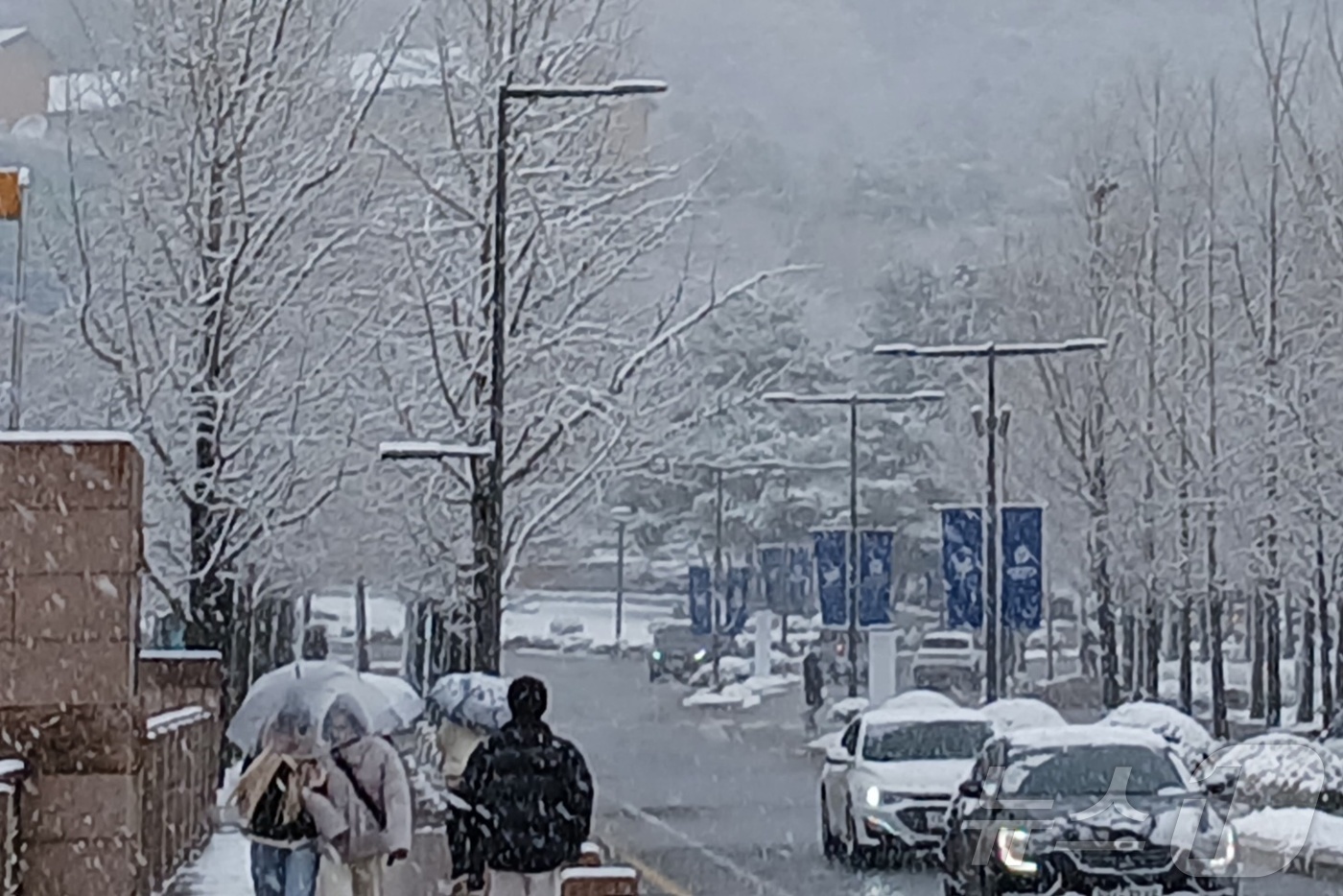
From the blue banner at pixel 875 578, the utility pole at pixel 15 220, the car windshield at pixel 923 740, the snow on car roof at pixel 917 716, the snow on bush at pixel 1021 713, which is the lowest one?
the snow on bush at pixel 1021 713

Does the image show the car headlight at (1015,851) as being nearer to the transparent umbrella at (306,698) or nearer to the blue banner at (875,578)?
the transparent umbrella at (306,698)

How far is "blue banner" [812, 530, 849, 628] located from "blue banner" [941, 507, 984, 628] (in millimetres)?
9103

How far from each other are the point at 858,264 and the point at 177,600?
12643 centimetres

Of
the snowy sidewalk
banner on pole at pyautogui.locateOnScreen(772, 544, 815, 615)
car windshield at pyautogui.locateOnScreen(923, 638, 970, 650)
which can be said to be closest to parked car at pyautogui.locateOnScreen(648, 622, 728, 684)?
car windshield at pyautogui.locateOnScreen(923, 638, 970, 650)

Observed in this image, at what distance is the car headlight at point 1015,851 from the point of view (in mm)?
16172

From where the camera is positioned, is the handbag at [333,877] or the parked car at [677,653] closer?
the handbag at [333,877]

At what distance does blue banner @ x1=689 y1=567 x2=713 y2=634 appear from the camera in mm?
69562

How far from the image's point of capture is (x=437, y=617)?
4281 centimetres

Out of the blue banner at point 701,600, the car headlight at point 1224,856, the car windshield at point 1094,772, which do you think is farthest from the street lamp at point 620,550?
the car headlight at point 1224,856

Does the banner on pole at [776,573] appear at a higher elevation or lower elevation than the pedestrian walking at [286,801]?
higher

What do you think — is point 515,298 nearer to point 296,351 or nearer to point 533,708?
point 296,351

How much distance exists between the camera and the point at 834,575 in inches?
1969

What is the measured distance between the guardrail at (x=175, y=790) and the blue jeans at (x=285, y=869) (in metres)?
2.38

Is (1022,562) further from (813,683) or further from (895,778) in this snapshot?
(813,683)
